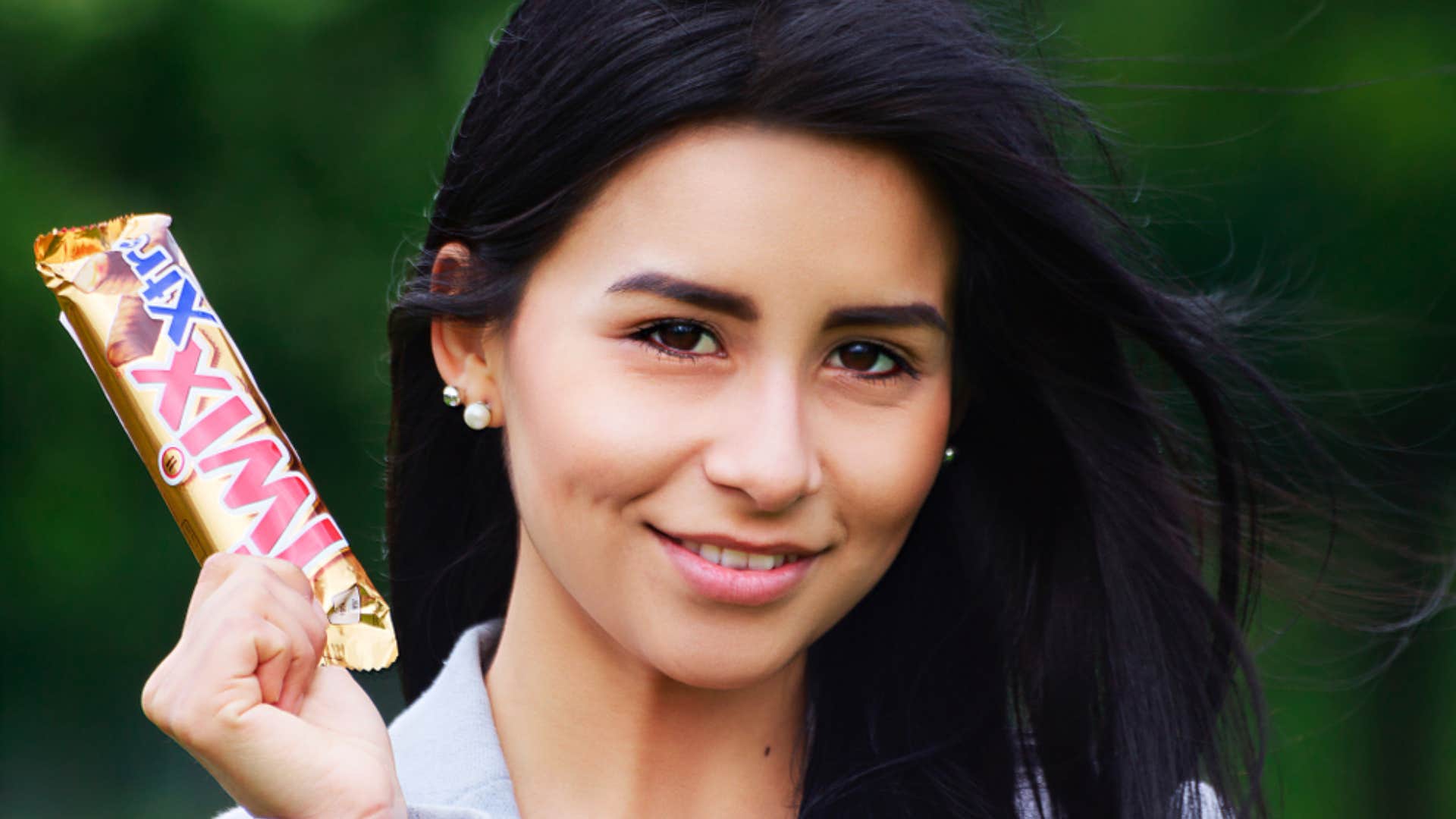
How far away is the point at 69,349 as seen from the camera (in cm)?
641

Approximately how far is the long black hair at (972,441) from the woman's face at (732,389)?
6 centimetres

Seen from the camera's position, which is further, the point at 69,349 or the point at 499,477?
the point at 69,349

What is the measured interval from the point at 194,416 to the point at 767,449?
656mm

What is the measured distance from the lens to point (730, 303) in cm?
218

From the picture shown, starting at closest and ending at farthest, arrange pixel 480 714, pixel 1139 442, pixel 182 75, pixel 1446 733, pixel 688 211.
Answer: pixel 688 211 → pixel 480 714 → pixel 1139 442 → pixel 182 75 → pixel 1446 733

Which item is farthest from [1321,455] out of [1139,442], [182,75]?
[182,75]

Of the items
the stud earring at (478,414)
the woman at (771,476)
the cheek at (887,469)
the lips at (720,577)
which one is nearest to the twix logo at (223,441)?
the woman at (771,476)

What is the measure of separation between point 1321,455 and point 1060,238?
544mm

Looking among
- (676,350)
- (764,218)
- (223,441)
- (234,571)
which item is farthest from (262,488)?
(764,218)

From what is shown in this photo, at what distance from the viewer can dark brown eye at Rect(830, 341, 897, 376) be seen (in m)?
2.29

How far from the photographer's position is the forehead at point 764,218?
2.18 metres

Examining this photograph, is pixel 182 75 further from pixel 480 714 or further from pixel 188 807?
pixel 480 714

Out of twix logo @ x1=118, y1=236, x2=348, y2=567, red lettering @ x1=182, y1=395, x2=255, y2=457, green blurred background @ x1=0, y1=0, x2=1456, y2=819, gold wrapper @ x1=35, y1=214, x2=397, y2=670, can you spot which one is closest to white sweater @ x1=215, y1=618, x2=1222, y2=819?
gold wrapper @ x1=35, y1=214, x2=397, y2=670

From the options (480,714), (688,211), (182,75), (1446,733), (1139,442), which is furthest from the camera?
(1446,733)
